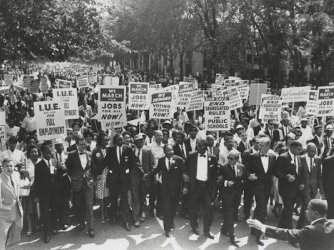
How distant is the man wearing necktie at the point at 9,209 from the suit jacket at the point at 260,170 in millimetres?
4171

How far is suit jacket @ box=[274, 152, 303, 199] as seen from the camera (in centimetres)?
837

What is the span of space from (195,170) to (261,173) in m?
1.23

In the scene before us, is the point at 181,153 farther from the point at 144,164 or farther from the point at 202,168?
the point at 202,168

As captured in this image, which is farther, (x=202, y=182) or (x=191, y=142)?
(x=191, y=142)

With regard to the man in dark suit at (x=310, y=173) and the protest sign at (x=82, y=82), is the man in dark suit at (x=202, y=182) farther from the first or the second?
the protest sign at (x=82, y=82)

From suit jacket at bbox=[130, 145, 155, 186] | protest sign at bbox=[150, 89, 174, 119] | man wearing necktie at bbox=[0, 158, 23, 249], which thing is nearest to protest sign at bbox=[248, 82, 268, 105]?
protest sign at bbox=[150, 89, 174, 119]

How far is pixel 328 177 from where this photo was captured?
28.5 ft

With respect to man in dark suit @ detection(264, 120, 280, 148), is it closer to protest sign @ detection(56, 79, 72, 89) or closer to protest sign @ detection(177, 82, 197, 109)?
protest sign @ detection(177, 82, 197, 109)

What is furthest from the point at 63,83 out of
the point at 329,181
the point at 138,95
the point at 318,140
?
the point at 329,181

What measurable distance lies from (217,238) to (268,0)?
2632cm

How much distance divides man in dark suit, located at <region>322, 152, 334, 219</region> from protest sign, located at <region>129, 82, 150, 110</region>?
19.1ft

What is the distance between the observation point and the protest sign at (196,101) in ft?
47.3

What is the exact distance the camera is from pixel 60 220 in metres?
8.94

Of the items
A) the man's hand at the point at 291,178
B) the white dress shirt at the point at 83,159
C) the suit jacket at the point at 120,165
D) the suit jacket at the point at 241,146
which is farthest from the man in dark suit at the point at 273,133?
the white dress shirt at the point at 83,159
